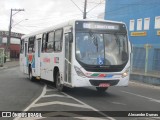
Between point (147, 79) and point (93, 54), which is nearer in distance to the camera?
point (93, 54)

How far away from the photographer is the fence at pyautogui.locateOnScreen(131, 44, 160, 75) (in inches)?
1038

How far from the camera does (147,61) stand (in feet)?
87.3

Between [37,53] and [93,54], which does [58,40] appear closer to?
[93,54]

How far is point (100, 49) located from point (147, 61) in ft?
38.5

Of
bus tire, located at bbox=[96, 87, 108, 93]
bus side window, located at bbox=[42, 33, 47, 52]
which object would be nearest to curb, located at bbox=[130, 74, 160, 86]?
bus tire, located at bbox=[96, 87, 108, 93]

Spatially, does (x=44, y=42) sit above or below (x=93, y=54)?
above

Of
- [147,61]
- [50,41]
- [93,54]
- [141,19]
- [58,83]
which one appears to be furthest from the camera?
[141,19]

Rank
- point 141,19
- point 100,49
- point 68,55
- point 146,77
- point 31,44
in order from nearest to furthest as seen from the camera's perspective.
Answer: point 100,49 → point 68,55 → point 31,44 → point 146,77 → point 141,19

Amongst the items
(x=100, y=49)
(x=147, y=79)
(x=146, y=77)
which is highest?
(x=100, y=49)

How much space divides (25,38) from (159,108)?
1451 centimetres

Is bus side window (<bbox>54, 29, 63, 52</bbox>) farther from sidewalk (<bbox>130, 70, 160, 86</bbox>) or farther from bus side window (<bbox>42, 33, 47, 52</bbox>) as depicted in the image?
sidewalk (<bbox>130, 70, 160, 86</bbox>)

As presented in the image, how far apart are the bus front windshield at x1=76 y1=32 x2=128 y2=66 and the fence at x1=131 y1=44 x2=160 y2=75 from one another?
10522mm

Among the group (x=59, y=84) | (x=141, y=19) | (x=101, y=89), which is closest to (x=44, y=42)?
(x=59, y=84)

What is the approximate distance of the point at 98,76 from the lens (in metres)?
15.3
